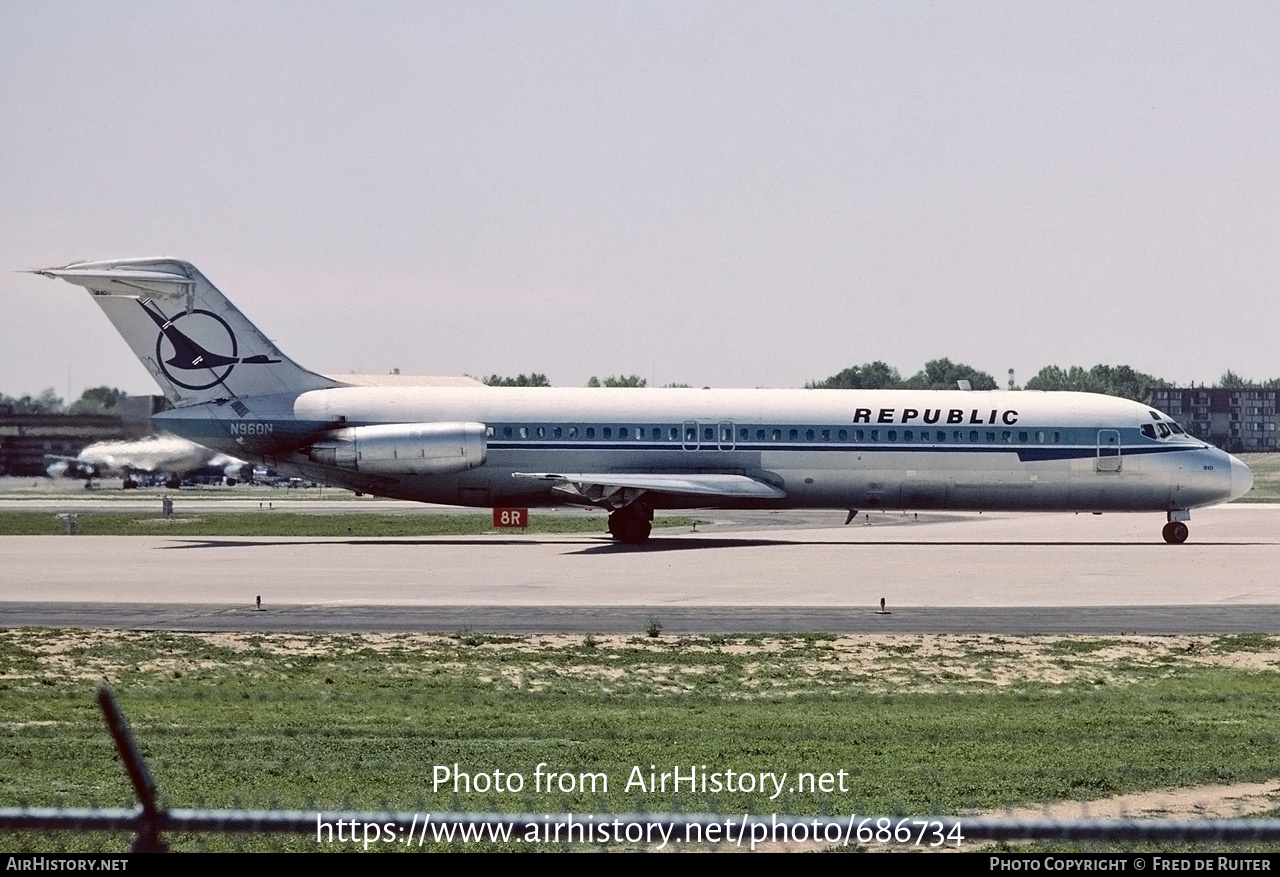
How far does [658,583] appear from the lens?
32.4 m

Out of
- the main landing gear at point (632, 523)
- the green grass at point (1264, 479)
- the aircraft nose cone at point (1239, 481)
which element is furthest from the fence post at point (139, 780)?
the green grass at point (1264, 479)

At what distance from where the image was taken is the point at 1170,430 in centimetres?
4759

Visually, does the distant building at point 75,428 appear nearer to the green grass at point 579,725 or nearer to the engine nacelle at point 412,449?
the engine nacelle at point 412,449

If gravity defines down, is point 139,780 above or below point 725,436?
below

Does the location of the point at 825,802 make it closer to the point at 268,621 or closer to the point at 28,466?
the point at 268,621

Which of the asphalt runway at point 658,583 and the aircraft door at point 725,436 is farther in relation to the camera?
the aircraft door at point 725,436

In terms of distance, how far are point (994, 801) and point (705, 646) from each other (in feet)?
32.1

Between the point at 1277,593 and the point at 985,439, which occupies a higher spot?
the point at 985,439

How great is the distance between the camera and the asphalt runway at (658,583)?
25500mm

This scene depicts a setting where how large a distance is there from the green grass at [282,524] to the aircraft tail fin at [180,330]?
5975mm

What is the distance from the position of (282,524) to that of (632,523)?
1703 cm

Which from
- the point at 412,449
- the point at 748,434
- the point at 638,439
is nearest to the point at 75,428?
the point at 412,449

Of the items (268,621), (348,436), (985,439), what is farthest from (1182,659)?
(348,436)

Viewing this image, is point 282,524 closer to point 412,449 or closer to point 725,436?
point 412,449
